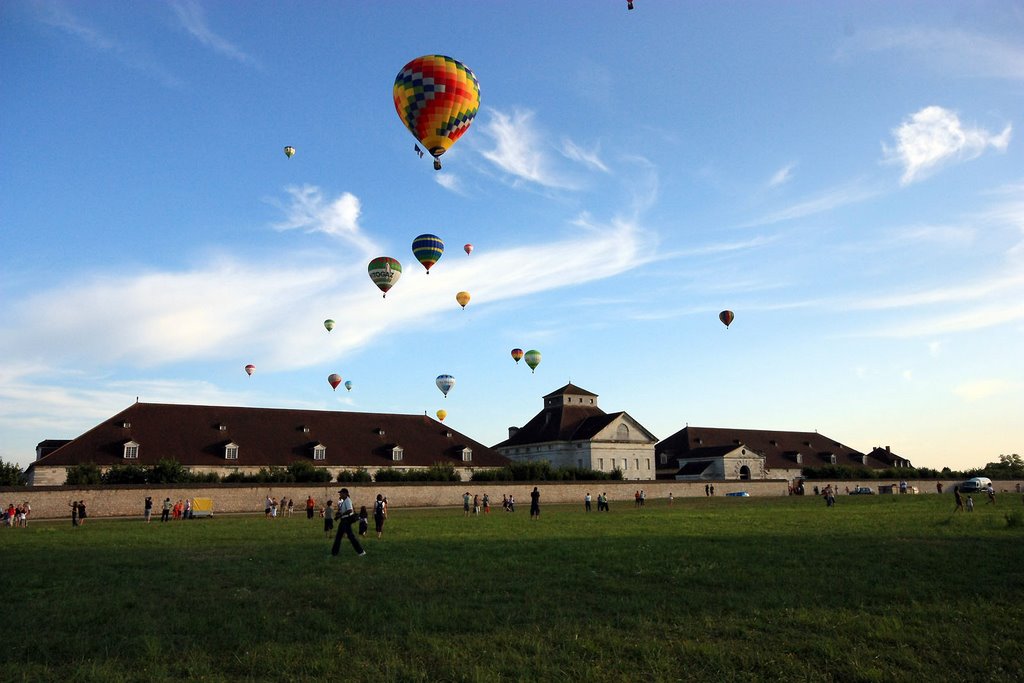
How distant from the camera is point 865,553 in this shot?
1934cm

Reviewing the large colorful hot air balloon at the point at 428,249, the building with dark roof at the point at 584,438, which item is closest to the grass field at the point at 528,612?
the large colorful hot air balloon at the point at 428,249

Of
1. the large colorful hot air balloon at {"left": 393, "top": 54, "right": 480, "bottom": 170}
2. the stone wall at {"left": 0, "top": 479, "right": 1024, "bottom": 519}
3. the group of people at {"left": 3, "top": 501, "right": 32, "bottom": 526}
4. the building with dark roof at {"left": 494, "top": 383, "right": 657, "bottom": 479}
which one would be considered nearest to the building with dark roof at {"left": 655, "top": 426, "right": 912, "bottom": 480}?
the building with dark roof at {"left": 494, "top": 383, "right": 657, "bottom": 479}

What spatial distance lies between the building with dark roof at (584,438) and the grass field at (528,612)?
78.3m

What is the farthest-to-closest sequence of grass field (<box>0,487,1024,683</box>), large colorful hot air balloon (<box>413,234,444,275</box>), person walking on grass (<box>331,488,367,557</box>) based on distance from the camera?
large colorful hot air balloon (<box>413,234,444,275</box>), person walking on grass (<box>331,488,367,557</box>), grass field (<box>0,487,1024,683</box>)

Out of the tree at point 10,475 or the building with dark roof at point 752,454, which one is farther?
the building with dark roof at point 752,454

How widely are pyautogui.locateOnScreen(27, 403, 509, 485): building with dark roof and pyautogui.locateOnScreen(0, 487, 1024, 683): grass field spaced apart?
42.7m

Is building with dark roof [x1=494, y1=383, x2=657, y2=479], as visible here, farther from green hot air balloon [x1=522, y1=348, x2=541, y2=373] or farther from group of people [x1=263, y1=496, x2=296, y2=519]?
group of people [x1=263, y1=496, x2=296, y2=519]

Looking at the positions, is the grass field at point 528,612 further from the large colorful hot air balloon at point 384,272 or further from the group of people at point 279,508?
the large colorful hot air balloon at point 384,272

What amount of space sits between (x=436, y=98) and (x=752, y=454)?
81044 millimetres

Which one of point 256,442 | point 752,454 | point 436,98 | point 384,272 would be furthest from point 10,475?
point 752,454

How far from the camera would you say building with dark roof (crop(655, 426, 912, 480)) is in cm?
10338

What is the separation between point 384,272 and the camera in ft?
174

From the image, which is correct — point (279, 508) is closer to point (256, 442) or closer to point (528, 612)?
point (256, 442)

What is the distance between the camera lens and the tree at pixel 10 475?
2318 inches
